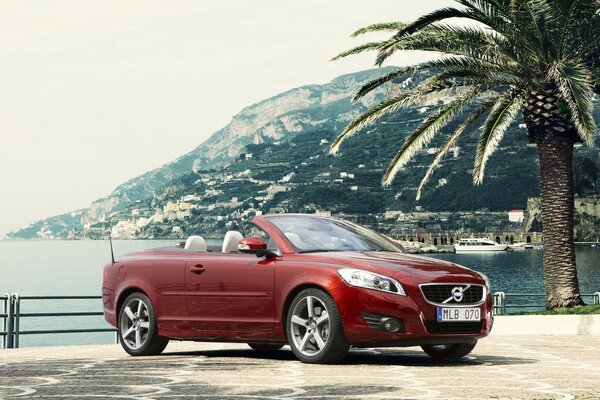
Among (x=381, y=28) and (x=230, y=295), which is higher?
(x=381, y=28)

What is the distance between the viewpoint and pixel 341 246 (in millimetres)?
11039

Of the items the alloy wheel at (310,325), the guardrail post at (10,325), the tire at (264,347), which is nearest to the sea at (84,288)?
the guardrail post at (10,325)

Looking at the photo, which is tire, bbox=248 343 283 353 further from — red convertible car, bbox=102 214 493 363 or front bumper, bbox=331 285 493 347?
front bumper, bbox=331 285 493 347

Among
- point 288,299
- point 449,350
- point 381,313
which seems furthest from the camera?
point 449,350

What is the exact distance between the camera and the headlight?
9.96 m

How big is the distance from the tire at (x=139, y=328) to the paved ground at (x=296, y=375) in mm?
201

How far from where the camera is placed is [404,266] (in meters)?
10.2

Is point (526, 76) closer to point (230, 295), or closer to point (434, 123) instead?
point (434, 123)

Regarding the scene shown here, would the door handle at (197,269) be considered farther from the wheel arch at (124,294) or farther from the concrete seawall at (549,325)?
the concrete seawall at (549,325)

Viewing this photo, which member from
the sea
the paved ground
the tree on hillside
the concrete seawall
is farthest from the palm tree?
the tree on hillside

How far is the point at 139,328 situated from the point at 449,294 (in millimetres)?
3638

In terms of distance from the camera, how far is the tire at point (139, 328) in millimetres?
11797

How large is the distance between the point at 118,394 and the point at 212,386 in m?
0.81

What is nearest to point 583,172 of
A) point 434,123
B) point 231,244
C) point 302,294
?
point 434,123
